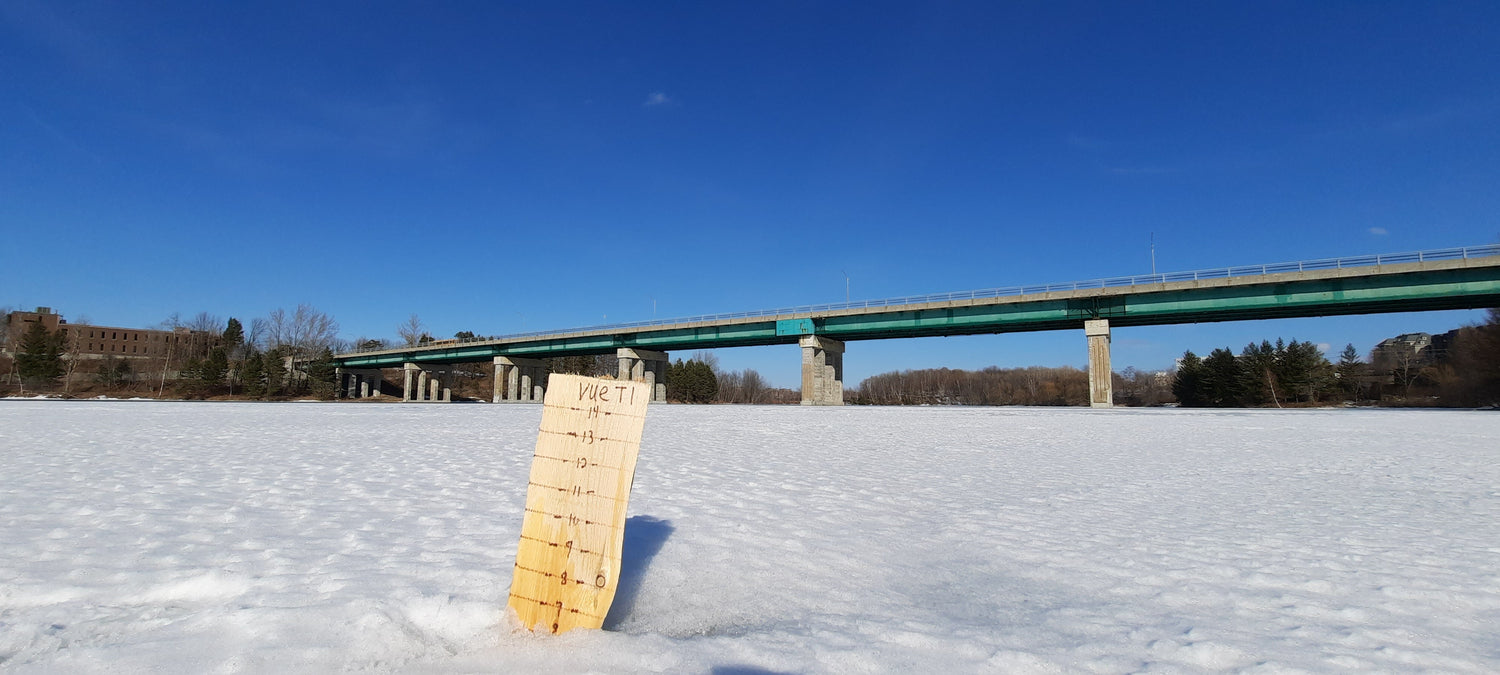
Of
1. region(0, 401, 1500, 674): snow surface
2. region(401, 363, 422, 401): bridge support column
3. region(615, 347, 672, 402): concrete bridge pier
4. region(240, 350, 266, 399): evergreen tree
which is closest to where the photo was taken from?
region(0, 401, 1500, 674): snow surface

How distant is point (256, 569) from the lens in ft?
13.3

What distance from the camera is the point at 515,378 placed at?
7488cm

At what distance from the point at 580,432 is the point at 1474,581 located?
6.17 metres

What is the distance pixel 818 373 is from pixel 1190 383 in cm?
6209

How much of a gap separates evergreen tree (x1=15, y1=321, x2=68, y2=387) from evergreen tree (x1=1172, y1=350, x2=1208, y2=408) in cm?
14393

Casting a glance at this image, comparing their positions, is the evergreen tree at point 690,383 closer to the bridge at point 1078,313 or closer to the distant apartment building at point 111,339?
the bridge at point 1078,313

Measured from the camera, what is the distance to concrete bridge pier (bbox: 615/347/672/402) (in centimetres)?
6244

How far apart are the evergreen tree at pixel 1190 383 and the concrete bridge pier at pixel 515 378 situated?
83122 millimetres

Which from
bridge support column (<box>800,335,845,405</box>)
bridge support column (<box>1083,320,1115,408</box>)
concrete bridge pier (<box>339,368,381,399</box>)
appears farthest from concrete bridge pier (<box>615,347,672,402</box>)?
concrete bridge pier (<box>339,368,381,399</box>)

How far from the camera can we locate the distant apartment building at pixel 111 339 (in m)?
100

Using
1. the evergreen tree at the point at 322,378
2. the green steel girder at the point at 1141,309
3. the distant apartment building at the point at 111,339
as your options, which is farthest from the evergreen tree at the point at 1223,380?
the distant apartment building at the point at 111,339

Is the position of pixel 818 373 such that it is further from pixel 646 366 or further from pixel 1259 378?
pixel 1259 378

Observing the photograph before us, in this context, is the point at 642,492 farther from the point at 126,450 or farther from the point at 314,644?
the point at 126,450

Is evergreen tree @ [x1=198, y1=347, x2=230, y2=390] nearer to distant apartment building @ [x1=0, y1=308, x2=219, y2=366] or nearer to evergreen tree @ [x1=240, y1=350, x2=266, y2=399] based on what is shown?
evergreen tree @ [x1=240, y1=350, x2=266, y2=399]
